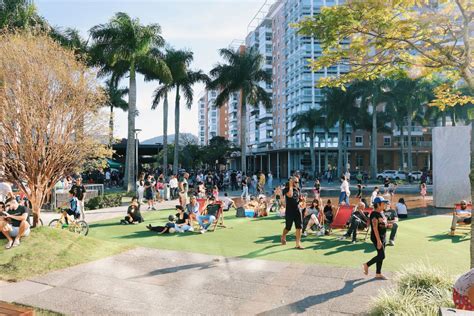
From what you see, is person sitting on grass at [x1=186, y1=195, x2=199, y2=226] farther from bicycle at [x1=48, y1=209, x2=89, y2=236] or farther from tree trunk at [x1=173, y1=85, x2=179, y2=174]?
tree trunk at [x1=173, y1=85, x2=179, y2=174]

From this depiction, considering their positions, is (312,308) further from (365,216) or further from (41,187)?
(41,187)

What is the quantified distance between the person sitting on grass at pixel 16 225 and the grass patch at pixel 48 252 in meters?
0.16

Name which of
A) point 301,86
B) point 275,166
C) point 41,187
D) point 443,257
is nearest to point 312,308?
point 443,257

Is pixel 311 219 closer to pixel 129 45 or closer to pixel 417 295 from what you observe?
pixel 417 295

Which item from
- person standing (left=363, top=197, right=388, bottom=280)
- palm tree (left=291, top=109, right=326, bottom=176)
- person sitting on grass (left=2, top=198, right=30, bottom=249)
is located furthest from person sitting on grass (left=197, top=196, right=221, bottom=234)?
palm tree (left=291, top=109, right=326, bottom=176)

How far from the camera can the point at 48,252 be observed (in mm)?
8992

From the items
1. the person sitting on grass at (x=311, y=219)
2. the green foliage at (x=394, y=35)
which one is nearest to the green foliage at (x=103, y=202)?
the person sitting on grass at (x=311, y=219)

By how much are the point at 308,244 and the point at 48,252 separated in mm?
6785

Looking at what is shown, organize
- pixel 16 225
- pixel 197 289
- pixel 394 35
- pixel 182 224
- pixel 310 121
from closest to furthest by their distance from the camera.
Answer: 1. pixel 394 35
2. pixel 197 289
3. pixel 16 225
4. pixel 182 224
5. pixel 310 121

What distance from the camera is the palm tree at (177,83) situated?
3747cm

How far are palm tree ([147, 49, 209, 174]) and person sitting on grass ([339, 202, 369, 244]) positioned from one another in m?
27.5

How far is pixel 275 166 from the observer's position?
7281 centimetres

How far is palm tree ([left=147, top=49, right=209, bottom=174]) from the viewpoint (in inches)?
1475

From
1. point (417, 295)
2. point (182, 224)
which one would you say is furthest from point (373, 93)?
point (417, 295)
